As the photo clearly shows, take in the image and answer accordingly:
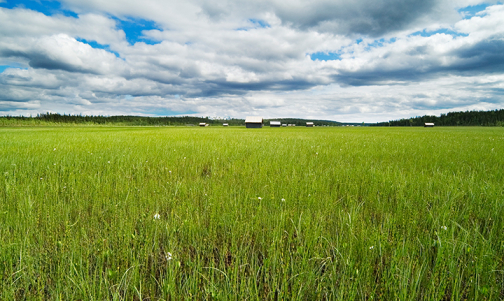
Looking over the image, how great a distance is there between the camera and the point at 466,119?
13550cm

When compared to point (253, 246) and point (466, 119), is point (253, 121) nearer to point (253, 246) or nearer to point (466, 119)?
point (253, 246)

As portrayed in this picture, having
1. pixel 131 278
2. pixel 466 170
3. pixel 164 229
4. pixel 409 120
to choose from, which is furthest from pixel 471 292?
pixel 409 120

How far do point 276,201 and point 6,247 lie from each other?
10.6 ft

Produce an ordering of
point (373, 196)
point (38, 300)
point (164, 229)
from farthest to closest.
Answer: point (373, 196) → point (164, 229) → point (38, 300)

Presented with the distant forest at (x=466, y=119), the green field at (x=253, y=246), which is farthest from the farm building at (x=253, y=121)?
the distant forest at (x=466, y=119)

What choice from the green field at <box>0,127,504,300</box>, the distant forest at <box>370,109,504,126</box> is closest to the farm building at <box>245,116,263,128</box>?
the green field at <box>0,127,504,300</box>

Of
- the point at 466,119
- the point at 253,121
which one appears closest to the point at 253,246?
the point at 253,121

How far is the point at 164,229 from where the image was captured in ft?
9.29

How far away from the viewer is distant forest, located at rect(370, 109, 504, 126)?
121m

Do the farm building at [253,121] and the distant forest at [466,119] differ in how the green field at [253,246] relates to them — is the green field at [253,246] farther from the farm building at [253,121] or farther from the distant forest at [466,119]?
the distant forest at [466,119]

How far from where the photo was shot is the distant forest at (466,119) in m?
121

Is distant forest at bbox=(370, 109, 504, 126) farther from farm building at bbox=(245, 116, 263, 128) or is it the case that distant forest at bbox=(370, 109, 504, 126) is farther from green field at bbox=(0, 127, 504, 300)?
green field at bbox=(0, 127, 504, 300)

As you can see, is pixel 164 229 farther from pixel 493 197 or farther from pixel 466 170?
pixel 466 170

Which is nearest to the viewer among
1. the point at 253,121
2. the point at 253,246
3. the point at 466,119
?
the point at 253,246
